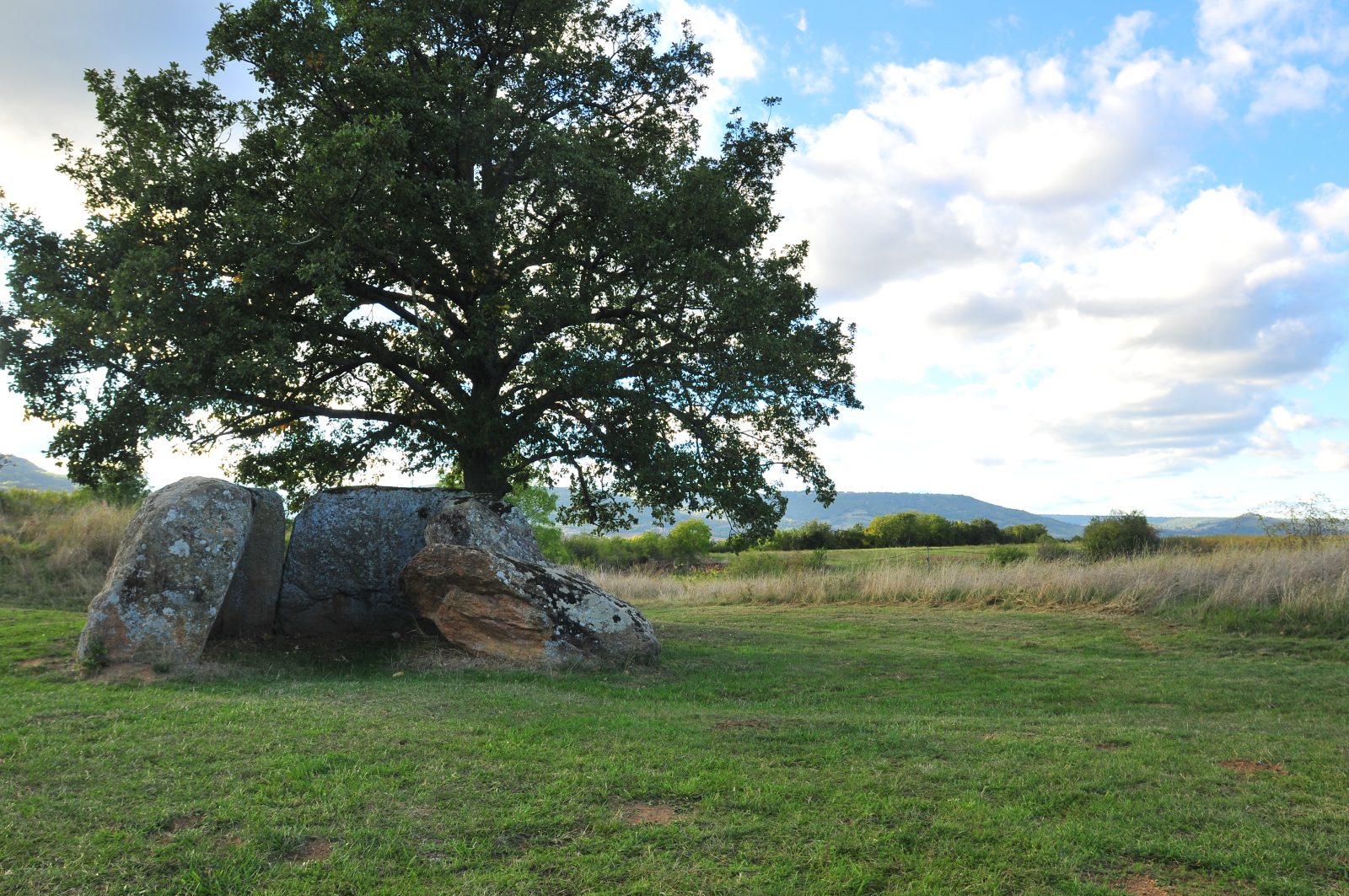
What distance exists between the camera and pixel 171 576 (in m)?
11.9

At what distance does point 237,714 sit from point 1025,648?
13.9 meters

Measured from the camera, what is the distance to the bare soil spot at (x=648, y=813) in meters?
5.59

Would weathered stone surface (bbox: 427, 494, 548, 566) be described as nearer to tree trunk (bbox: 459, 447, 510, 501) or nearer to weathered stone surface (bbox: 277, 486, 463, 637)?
weathered stone surface (bbox: 277, 486, 463, 637)

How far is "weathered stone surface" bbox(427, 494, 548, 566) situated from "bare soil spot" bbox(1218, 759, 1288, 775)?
9.80 metres

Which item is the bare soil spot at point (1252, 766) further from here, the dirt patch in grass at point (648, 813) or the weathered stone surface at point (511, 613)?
the weathered stone surface at point (511, 613)

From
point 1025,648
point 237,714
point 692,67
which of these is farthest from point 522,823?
point 692,67

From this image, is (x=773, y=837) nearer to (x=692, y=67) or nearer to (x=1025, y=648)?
(x=1025, y=648)

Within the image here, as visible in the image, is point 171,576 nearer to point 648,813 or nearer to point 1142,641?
point 648,813

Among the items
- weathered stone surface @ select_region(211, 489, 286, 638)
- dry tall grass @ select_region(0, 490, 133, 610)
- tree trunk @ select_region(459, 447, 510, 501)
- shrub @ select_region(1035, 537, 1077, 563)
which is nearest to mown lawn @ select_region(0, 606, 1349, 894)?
weathered stone surface @ select_region(211, 489, 286, 638)

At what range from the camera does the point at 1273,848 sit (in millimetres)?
5199

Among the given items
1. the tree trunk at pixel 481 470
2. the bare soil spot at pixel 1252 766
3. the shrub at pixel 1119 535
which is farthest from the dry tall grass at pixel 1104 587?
the tree trunk at pixel 481 470

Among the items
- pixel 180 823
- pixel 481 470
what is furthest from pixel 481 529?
pixel 180 823

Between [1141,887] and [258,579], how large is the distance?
46.5ft

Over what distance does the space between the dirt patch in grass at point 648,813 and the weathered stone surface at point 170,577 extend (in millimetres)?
8719
